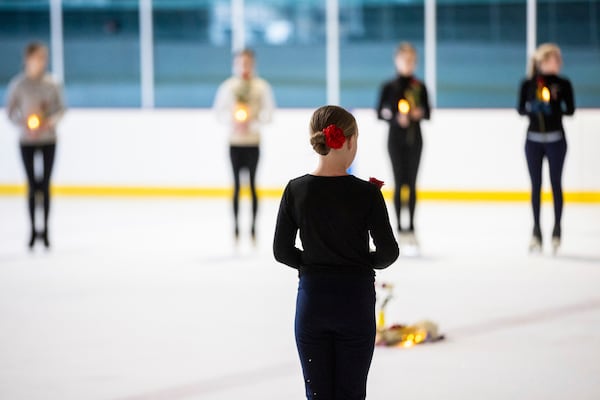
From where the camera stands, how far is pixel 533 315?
6.41m

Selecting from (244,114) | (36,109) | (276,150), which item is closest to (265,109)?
(244,114)

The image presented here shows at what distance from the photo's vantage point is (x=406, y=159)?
901 centimetres

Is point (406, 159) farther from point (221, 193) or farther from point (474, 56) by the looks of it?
point (474, 56)

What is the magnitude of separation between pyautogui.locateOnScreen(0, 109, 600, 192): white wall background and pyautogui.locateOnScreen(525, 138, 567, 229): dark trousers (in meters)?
3.31

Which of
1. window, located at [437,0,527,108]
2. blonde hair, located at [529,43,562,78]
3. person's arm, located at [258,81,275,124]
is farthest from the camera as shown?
window, located at [437,0,527,108]

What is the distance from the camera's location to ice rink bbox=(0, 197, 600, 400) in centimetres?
502

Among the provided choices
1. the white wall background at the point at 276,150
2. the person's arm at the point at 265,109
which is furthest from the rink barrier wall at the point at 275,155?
the person's arm at the point at 265,109

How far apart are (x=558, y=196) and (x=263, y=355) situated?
380cm

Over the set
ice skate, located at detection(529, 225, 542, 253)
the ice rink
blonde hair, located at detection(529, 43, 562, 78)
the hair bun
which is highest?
blonde hair, located at detection(529, 43, 562, 78)

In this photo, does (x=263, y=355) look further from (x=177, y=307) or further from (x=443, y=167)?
(x=443, y=167)

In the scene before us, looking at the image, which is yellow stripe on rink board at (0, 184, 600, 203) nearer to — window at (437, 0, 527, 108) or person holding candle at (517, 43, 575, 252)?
person holding candle at (517, 43, 575, 252)

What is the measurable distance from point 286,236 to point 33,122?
5.45 metres

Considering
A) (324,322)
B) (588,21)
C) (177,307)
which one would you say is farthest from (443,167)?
(588,21)

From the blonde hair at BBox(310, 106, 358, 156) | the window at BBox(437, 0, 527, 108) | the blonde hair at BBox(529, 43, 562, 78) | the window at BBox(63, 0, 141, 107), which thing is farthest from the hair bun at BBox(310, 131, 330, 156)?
the window at BBox(63, 0, 141, 107)
